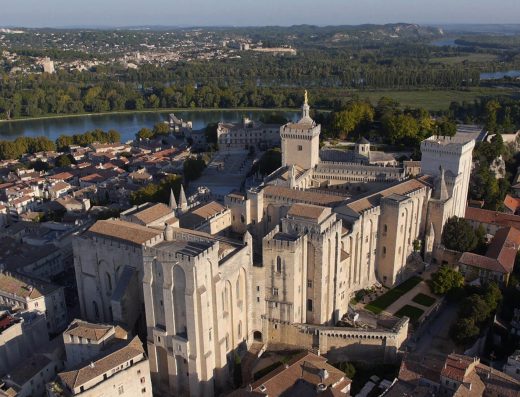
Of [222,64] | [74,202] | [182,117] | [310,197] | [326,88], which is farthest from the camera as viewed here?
[222,64]

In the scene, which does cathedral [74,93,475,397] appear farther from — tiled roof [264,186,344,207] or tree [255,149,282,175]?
tree [255,149,282,175]

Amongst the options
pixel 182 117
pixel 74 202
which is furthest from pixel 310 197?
pixel 182 117

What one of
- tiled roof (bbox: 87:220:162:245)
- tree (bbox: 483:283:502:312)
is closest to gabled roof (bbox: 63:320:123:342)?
tiled roof (bbox: 87:220:162:245)

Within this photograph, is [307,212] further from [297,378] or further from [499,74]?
[499,74]

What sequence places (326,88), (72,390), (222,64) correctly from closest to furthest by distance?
(72,390) → (326,88) → (222,64)

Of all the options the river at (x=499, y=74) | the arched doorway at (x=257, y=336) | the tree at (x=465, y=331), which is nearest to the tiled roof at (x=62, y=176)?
the arched doorway at (x=257, y=336)

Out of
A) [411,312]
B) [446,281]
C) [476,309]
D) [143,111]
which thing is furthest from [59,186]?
[143,111]

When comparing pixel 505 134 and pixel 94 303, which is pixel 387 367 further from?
pixel 505 134
